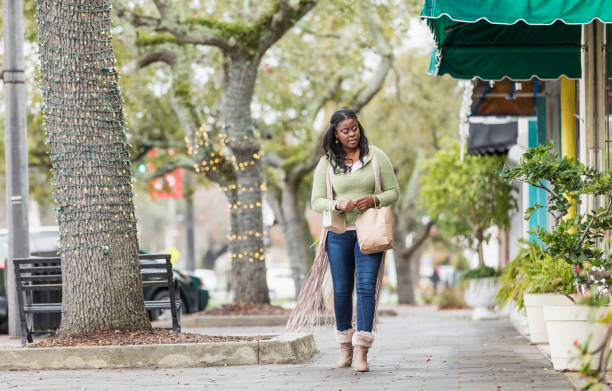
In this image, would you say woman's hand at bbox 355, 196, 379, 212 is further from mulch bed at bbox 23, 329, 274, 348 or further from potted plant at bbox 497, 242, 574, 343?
mulch bed at bbox 23, 329, 274, 348

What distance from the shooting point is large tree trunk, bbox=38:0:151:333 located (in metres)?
8.27

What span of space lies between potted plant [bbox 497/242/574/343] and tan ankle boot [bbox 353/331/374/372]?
1.44 metres

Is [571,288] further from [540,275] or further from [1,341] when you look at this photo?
[1,341]

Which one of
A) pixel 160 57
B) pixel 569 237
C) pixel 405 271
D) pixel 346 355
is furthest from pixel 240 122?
pixel 405 271

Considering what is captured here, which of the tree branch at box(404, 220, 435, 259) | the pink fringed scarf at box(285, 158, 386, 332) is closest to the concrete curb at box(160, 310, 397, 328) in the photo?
the pink fringed scarf at box(285, 158, 386, 332)

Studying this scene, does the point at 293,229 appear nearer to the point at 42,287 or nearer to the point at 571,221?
the point at 42,287

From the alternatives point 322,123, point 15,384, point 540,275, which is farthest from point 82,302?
point 322,123

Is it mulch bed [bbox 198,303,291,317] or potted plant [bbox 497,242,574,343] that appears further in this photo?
mulch bed [bbox 198,303,291,317]

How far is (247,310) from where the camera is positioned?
1583 centimetres

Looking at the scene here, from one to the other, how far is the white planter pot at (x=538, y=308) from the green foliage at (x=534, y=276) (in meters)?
0.07

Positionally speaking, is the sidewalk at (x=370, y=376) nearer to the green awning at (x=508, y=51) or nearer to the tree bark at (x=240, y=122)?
the green awning at (x=508, y=51)

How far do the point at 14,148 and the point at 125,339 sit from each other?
520 centimetres

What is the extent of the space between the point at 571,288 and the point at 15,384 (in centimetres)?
447

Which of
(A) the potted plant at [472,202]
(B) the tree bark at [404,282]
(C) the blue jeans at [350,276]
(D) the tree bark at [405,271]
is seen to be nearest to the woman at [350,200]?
(C) the blue jeans at [350,276]
